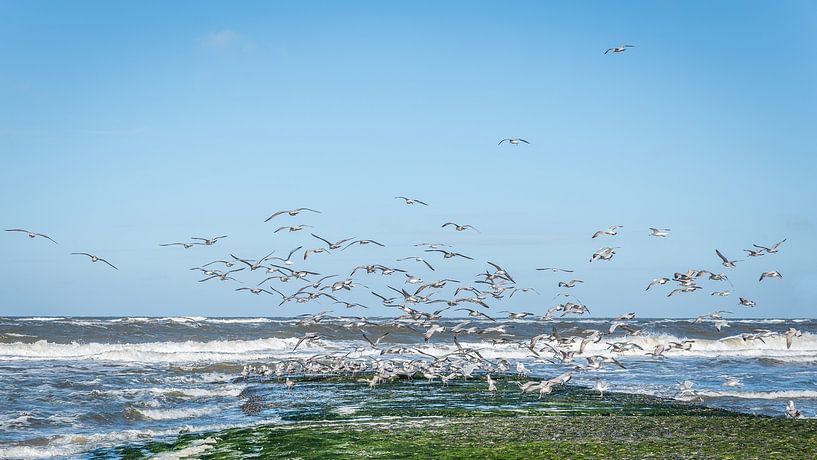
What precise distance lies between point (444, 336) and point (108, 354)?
908 inches

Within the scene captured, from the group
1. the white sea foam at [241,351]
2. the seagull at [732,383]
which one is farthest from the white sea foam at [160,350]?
the seagull at [732,383]

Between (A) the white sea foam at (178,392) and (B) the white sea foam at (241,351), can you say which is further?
(B) the white sea foam at (241,351)

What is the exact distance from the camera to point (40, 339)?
154 ft

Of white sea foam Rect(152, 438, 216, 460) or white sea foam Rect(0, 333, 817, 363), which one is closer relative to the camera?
white sea foam Rect(152, 438, 216, 460)

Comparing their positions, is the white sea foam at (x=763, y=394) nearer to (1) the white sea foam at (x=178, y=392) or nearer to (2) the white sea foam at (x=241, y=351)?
(1) the white sea foam at (x=178, y=392)

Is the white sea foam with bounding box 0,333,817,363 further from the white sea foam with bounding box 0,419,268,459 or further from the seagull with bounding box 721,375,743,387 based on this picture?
the white sea foam with bounding box 0,419,268,459

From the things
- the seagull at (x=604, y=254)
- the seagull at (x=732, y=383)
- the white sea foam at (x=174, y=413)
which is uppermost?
the seagull at (x=604, y=254)

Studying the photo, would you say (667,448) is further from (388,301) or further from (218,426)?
(388,301)

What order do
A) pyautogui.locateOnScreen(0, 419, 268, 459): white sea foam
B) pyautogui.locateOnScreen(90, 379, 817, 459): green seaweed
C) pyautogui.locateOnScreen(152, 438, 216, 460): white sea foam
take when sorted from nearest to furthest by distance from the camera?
pyautogui.locateOnScreen(90, 379, 817, 459): green seaweed
pyautogui.locateOnScreen(152, 438, 216, 460): white sea foam
pyautogui.locateOnScreen(0, 419, 268, 459): white sea foam

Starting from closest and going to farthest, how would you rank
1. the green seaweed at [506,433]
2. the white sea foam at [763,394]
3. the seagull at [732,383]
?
1. the green seaweed at [506,433]
2. the white sea foam at [763,394]
3. the seagull at [732,383]

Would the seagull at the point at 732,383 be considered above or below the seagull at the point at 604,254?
below

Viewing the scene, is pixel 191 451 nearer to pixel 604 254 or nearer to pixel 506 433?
pixel 506 433

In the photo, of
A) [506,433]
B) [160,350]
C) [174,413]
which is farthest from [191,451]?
[160,350]

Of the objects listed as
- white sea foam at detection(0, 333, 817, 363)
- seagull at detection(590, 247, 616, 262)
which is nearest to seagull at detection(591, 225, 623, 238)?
seagull at detection(590, 247, 616, 262)
